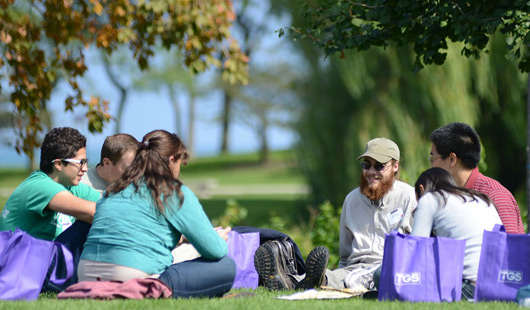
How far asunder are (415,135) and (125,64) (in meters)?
24.9

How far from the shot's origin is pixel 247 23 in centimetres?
3866

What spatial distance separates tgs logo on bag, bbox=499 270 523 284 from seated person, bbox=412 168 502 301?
0.23 metres

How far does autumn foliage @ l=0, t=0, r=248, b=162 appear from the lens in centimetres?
933

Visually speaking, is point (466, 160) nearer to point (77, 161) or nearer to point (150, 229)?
point (150, 229)

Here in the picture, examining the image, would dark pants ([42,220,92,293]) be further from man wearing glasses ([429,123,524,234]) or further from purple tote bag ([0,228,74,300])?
man wearing glasses ([429,123,524,234])

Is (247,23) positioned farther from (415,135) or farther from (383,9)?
(383,9)

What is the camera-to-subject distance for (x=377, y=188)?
575 cm

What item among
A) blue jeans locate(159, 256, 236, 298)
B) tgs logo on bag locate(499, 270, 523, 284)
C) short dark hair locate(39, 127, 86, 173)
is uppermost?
A: short dark hair locate(39, 127, 86, 173)

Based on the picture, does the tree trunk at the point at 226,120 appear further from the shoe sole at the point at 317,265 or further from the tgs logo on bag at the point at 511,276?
the tgs logo on bag at the point at 511,276

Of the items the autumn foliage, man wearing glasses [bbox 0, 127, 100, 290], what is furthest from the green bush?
man wearing glasses [bbox 0, 127, 100, 290]

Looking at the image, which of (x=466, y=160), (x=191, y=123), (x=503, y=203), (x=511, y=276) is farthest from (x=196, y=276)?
(x=191, y=123)

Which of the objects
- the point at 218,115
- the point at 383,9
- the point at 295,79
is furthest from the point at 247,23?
the point at 383,9

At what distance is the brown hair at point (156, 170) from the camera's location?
446cm

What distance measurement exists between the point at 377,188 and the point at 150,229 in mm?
2015
